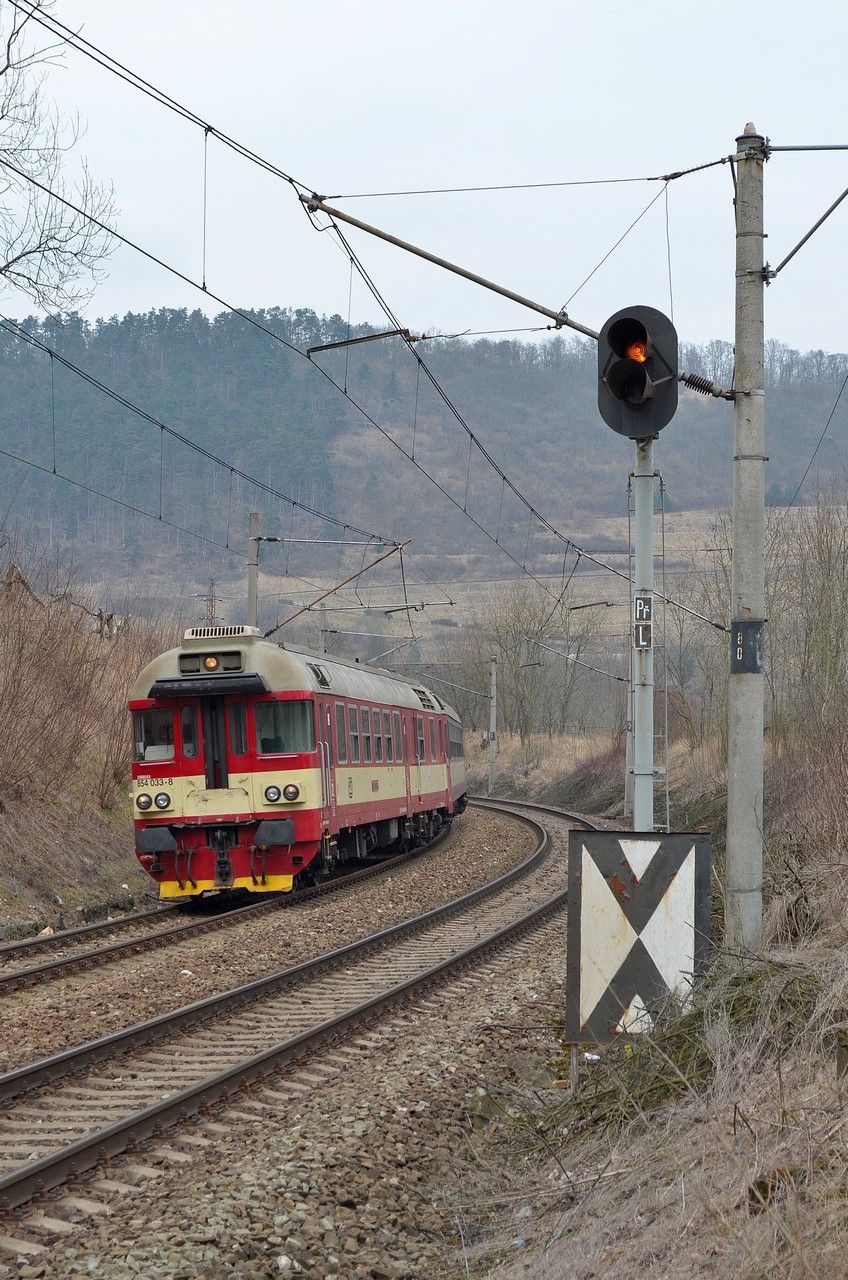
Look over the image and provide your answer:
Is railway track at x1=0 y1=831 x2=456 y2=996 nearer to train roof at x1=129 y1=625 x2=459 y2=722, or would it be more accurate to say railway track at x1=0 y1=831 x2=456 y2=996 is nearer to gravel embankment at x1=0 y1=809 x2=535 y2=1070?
gravel embankment at x1=0 y1=809 x2=535 y2=1070

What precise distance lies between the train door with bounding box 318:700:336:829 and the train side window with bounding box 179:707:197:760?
62.7 inches

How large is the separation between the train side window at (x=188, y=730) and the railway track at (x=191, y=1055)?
158 inches

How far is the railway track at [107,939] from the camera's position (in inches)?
480

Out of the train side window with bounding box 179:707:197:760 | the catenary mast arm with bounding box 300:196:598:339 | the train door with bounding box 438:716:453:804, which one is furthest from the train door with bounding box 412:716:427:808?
the catenary mast arm with bounding box 300:196:598:339

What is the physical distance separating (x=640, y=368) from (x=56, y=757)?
14.7 meters

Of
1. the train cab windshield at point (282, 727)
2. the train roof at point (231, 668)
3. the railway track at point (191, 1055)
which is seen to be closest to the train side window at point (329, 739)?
the train roof at point (231, 668)

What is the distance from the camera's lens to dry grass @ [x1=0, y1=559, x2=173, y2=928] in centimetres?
1798

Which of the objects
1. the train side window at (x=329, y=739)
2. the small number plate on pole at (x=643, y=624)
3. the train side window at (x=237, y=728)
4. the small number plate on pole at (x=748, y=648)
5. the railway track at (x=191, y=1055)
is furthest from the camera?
the train side window at (x=329, y=739)

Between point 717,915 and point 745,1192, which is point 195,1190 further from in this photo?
point 717,915

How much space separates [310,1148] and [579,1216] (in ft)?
6.38

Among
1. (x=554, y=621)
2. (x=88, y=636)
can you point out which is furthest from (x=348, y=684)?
(x=554, y=621)

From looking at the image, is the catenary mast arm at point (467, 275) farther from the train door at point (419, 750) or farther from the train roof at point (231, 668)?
the train door at point (419, 750)

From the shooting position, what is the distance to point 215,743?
17.6 m

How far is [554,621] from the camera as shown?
71.2 meters
